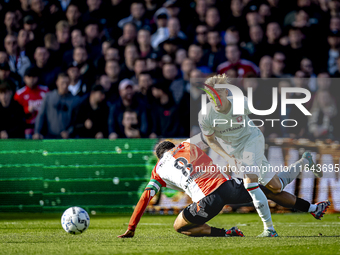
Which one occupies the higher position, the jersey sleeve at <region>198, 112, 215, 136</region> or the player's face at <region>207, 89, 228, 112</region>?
the player's face at <region>207, 89, 228, 112</region>

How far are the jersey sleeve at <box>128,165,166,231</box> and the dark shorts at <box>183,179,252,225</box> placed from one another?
47cm

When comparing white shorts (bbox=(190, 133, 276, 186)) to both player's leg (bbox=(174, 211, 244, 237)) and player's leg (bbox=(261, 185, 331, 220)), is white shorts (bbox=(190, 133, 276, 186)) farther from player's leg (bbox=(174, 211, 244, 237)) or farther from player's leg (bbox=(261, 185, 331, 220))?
player's leg (bbox=(174, 211, 244, 237))

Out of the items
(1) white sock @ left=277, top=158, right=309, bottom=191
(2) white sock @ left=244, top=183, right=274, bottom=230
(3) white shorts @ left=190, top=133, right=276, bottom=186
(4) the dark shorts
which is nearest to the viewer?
(4) the dark shorts

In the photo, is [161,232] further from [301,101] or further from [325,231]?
[301,101]

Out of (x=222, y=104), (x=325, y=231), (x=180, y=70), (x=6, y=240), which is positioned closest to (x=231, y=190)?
(x=222, y=104)

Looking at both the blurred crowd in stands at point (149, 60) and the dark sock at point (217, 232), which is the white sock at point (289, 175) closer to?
the dark sock at point (217, 232)

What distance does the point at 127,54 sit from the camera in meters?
9.94

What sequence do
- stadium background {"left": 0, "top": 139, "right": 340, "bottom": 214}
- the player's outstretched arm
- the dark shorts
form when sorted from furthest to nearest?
stadium background {"left": 0, "top": 139, "right": 340, "bottom": 214}, the dark shorts, the player's outstretched arm

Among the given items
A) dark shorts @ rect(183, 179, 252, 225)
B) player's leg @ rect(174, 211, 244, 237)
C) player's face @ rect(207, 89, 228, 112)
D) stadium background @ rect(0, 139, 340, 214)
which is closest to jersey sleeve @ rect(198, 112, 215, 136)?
player's face @ rect(207, 89, 228, 112)

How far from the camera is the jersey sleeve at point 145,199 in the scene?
17.8ft

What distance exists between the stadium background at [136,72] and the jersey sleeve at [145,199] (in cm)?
329

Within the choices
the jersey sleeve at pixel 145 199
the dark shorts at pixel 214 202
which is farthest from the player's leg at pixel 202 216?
the jersey sleeve at pixel 145 199

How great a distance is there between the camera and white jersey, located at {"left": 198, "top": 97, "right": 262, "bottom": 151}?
20.8 feet

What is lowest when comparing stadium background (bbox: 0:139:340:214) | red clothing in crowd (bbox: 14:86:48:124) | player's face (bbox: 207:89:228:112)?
stadium background (bbox: 0:139:340:214)
